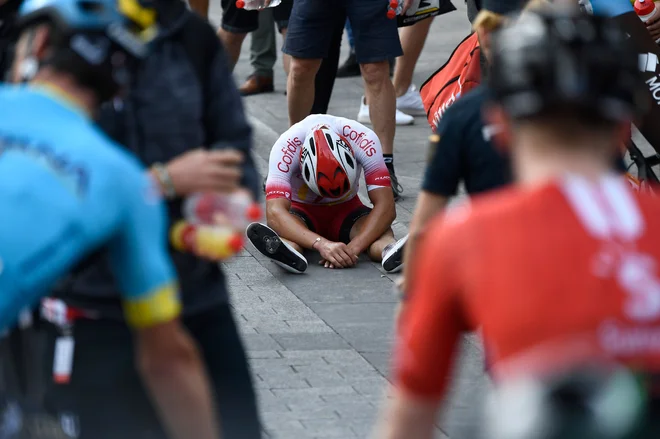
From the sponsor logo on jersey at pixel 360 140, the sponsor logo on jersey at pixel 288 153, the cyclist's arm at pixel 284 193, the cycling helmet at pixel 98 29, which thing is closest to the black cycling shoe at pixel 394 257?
the cyclist's arm at pixel 284 193

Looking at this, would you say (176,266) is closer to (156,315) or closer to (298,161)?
(156,315)

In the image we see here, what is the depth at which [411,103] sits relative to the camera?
10242mm


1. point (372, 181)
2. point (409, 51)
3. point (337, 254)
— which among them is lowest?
point (409, 51)

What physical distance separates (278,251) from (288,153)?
1.99 feet

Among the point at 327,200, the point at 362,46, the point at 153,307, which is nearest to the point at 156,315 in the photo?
the point at 153,307

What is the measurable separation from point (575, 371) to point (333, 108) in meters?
8.59

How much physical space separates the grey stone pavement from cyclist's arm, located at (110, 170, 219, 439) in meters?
1.50

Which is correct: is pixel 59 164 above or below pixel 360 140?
above

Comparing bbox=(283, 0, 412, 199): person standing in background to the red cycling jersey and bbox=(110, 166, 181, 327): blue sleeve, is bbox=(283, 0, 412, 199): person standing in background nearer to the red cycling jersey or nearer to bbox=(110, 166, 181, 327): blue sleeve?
bbox=(110, 166, 181, 327): blue sleeve

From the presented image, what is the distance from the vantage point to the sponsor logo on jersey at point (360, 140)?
7.17 m

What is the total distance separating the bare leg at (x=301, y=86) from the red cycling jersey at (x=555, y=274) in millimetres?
5953

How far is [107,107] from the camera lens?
10.3 ft

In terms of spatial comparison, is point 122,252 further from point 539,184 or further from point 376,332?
point 376,332

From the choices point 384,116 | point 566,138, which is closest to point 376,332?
point 384,116
